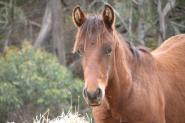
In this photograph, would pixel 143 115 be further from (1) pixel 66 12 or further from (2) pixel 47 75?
(1) pixel 66 12

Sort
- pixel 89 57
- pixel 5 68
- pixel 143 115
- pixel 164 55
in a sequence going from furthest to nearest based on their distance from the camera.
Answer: pixel 5 68 < pixel 164 55 < pixel 143 115 < pixel 89 57

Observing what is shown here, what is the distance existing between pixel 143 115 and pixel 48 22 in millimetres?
13489

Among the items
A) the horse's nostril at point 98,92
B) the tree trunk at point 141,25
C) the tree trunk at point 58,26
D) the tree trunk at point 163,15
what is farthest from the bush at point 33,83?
the horse's nostril at point 98,92

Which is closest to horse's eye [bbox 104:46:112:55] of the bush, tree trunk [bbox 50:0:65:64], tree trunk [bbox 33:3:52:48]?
the bush

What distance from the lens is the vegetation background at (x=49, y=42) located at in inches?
472

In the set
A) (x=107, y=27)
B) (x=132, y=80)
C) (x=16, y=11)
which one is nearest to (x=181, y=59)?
(x=132, y=80)

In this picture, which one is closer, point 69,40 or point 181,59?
point 181,59

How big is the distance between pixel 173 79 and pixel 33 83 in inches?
234

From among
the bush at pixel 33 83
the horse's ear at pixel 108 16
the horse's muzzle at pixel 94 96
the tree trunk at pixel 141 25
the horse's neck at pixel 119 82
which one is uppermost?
the tree trunk at pixel 141 25

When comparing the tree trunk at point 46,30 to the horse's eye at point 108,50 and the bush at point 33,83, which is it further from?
the horse's eye at point 108,50

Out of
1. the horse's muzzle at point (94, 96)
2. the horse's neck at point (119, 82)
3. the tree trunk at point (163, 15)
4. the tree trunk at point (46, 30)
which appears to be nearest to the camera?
the horse's muzzle at point (94, 96)

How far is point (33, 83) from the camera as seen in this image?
12086 millimetres

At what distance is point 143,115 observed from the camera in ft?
18.7

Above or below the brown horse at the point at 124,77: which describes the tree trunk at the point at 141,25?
above
